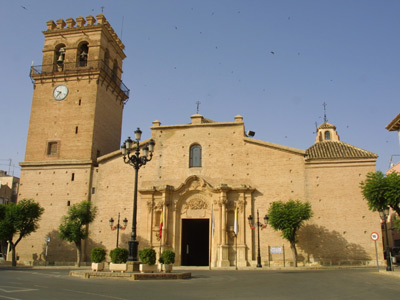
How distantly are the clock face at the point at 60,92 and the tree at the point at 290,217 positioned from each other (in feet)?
65.0

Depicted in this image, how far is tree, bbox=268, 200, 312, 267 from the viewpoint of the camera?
84.6ft

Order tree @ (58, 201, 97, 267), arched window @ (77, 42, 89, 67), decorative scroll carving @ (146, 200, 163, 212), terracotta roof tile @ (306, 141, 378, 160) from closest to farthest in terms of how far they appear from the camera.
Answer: terracotta roof tile @ (306, 141, 378, 160) < tree @ (58, 201, 97, 267) < decorative scroll carving @ (146, 200, 163, 212) < arched window @ (77, 42, 89, 67)

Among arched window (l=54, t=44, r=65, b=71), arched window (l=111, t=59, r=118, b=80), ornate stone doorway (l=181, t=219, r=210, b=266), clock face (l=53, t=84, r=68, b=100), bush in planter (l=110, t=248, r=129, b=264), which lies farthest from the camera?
arched window (l=111, t=59, r=118, b=80)

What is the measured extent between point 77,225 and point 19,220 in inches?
169

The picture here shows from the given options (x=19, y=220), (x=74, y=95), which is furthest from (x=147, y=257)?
(x=74, y=95)

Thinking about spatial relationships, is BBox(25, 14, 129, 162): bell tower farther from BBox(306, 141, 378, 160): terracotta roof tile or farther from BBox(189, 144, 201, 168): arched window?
BBox(306, 141, 378, 160): terracotta roof tile

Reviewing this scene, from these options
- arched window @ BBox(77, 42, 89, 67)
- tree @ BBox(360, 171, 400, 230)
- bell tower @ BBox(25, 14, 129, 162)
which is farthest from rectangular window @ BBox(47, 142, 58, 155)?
tree @ BBox(360, 171, 400, 230)

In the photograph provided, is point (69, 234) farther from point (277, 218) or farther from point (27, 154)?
point (277, 218)

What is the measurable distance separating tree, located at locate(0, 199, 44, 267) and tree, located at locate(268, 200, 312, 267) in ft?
57.3

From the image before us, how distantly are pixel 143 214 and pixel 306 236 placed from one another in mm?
11967

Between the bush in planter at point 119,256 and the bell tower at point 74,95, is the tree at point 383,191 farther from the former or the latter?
the bell tower at point 74,95

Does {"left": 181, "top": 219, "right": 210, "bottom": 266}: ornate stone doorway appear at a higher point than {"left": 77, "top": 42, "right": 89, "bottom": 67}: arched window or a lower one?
lower

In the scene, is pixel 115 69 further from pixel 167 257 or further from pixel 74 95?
pixel 167 257

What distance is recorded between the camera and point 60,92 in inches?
1326
